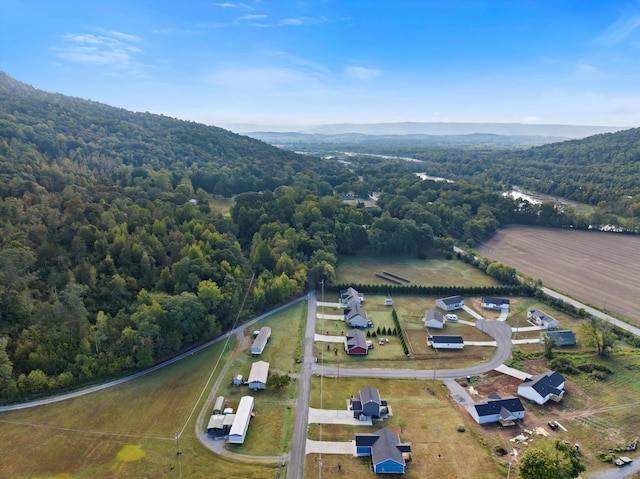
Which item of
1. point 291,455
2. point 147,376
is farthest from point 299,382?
point 147,376

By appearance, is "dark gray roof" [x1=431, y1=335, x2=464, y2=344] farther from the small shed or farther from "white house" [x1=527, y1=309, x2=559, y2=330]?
the small shed

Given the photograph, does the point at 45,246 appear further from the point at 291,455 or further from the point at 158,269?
the point at 291,455

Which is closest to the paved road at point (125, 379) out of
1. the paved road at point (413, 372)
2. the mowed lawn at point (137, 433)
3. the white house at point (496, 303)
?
the mowed lawn at point (137, 433)

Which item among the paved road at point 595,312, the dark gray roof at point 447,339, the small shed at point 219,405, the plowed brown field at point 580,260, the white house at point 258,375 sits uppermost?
the plowed brown field at point 580,260

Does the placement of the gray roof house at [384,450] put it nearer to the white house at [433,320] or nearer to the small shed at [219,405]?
the small shed at [219,405]

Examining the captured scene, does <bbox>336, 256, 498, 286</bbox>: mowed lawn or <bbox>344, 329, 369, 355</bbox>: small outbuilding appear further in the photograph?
<bbox>336, 256, 498, 286</bbox>: mowed lawn

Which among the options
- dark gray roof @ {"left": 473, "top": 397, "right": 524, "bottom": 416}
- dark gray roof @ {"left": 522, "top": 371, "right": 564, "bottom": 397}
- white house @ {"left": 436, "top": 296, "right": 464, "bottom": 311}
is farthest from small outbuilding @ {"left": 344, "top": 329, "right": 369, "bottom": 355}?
dark gray roof @ {"left": 522, "top": 371, "right": 564, "bottom": 397}
